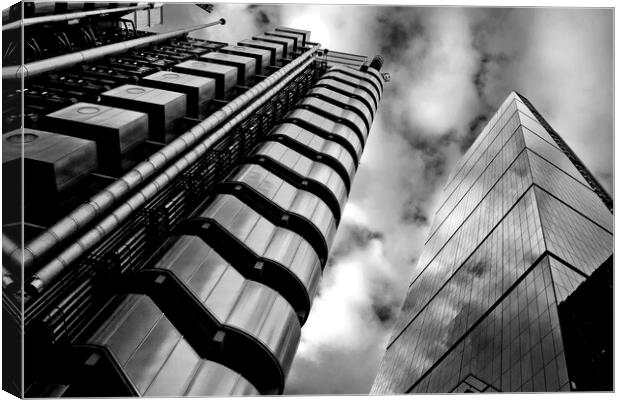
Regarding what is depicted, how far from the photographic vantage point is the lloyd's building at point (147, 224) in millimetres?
8172

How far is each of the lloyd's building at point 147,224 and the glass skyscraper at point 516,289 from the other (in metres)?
Answer: 7.60

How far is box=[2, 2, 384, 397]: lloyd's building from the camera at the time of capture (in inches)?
322

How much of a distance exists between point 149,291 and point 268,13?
6908 millimetres

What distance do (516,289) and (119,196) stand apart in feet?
64.0

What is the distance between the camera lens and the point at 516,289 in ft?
75.3

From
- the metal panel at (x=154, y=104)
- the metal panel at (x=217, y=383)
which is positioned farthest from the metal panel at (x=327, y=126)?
the metal panel at (x=217, y=383)

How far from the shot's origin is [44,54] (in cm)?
Answer: 1548

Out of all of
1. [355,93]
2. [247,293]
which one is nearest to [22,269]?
[247,293]

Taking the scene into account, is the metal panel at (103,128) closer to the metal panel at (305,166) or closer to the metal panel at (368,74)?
the metal panel at (305,166)

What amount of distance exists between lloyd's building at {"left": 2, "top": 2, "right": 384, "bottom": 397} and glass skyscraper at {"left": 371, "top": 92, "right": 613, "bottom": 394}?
7596mm

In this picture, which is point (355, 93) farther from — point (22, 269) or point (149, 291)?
point (22, 269)

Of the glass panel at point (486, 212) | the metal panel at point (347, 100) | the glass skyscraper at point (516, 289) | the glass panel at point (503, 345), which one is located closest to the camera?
the glass skyscraper at point (516, 289)

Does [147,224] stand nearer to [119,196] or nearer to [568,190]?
[119,196]

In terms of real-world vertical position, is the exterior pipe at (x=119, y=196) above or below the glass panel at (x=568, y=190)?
above
